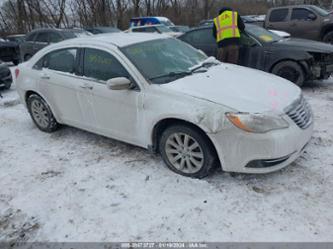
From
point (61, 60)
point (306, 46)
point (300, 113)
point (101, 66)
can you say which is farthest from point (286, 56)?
point (61, 60)

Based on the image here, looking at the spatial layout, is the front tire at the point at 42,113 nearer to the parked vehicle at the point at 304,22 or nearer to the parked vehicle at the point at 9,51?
the parked vehicle at the point at 9,51

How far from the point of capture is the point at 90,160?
3754mm

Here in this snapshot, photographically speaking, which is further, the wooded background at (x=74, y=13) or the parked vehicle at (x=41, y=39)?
the wooded background at (x=74, y=13)

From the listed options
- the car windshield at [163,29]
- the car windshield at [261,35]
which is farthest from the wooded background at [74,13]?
the car windshield at [261,35]

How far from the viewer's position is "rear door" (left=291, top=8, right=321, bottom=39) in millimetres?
10516

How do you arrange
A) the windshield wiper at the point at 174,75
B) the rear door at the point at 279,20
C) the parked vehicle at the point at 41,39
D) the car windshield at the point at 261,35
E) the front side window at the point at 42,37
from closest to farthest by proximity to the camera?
the windshield wiper at the point at 174,75, the car windshield at the point at 261,35, the parked vehicle at the point at 41,39, the front side window at the point at 42,37, the rear door at the point at 279,20

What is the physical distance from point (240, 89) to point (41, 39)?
9.89 metres

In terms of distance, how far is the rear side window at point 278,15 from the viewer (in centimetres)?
1109

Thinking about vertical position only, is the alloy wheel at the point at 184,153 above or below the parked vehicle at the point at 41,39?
below

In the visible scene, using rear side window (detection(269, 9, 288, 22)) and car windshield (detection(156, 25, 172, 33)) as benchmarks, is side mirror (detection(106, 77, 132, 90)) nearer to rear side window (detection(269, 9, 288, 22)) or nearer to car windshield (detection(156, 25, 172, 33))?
rear side window (detection(269, 9, 288, 22))

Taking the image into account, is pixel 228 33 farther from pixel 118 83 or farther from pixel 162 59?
pixel 118 83

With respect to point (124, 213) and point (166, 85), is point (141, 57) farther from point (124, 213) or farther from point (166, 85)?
point (124, 213)

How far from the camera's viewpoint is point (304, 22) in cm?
1073

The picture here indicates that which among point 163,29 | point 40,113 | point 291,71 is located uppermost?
point 163,29
